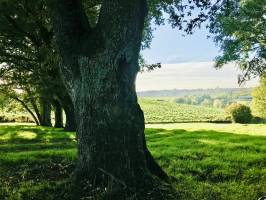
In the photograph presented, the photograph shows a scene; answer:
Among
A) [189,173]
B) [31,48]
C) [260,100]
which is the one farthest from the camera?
[260,100]

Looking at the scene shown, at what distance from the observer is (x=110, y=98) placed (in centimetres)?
858

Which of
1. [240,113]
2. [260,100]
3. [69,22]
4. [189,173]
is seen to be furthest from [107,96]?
[260,100]

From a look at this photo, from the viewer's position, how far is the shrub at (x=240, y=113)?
65.4 m

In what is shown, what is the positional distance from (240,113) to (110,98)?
199ft

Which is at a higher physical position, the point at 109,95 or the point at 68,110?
the point at 109,95

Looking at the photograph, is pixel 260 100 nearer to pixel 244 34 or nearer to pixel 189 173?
pixel 244 34

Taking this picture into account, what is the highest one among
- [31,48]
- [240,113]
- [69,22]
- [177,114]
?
[31,48]

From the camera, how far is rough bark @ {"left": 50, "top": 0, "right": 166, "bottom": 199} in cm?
854

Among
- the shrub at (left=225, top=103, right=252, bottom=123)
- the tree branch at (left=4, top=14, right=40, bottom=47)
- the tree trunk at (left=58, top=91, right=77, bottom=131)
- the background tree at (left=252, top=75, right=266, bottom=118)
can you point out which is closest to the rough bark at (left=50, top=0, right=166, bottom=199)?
the tree branch at (left=4, top=14, right=40, bottom=47)

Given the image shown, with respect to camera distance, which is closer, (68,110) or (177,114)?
(68,110)

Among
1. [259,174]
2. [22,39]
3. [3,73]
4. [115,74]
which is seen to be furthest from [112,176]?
[3,73]

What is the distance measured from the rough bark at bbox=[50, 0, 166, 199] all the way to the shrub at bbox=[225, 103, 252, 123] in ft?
195

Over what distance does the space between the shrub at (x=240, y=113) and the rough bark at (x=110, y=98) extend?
2346 inches

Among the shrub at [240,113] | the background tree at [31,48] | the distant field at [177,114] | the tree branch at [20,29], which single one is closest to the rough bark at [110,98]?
the background tree at [31,48]
